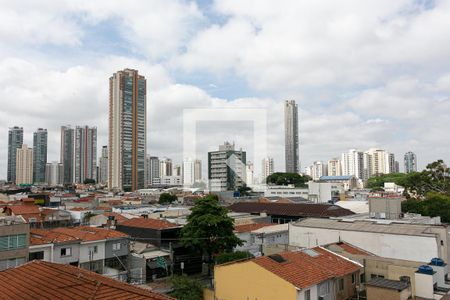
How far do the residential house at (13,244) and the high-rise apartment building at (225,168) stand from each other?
81.7m

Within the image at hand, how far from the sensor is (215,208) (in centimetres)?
2458

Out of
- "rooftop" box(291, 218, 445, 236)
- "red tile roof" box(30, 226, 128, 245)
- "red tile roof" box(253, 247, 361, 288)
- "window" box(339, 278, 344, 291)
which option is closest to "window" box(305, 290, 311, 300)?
"red tile roof" box(253, 247, 361, 288)

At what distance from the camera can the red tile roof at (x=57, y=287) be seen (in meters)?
6.34

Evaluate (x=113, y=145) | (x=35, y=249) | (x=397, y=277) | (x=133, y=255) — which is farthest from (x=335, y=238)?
(x=113, y=145)

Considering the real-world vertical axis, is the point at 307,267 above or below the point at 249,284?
above

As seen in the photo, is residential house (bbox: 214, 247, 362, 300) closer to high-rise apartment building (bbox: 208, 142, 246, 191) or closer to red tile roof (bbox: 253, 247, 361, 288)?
red tile roof (bbox: 253, 247, 361, 288)

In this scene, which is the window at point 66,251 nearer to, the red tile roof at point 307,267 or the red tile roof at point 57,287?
the red tile roof at point 307,267

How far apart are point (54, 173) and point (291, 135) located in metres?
86.6

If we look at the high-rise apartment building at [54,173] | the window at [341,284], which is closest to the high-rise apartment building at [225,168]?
the high-rise apartment building at [54,173]

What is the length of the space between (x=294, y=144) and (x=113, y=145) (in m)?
62.4

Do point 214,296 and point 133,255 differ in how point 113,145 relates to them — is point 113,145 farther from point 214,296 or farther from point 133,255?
point 214,296

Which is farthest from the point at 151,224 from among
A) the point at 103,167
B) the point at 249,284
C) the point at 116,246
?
the point at 103,167

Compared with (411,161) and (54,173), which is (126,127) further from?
(411,161)

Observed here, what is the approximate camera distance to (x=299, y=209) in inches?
1531
